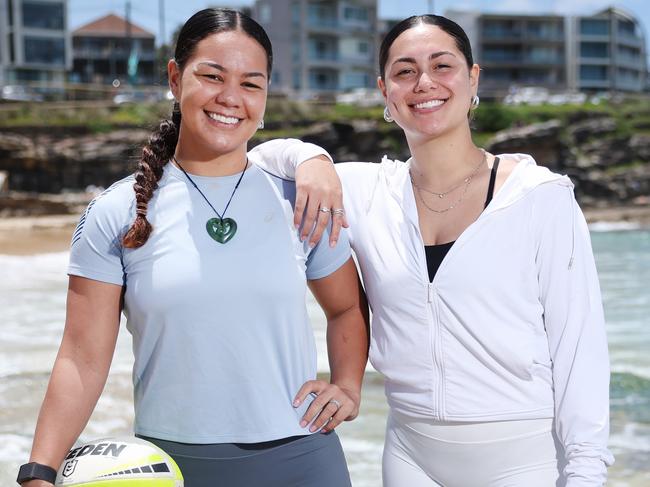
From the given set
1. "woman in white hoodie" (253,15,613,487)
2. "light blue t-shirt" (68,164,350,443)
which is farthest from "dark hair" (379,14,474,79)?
"light blue t-shirt" (68,164,350,443)

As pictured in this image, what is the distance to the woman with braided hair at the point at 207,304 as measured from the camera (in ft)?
6.97

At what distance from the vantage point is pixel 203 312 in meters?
2.11

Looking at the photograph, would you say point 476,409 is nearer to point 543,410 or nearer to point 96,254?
point 543,410

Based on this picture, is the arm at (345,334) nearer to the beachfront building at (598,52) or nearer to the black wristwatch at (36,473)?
the black wristwatch at (36,473)

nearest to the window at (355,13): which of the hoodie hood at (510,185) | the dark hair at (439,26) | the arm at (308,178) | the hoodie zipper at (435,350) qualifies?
the dark hair at (439,26)

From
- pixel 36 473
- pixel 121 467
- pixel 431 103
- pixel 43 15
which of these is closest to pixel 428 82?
pixel 431 103

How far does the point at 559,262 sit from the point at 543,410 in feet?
1.38

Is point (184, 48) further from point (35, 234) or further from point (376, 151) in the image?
point (376, 151)

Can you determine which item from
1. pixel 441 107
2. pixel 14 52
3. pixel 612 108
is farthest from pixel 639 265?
pixel 14 52

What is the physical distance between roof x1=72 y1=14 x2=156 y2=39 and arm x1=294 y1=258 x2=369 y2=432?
224 feet

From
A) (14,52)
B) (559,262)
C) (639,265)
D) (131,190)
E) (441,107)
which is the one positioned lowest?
(639,265)

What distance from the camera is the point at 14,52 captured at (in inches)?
2109

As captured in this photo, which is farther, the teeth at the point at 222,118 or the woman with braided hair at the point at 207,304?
the teeth at the point at 222,118

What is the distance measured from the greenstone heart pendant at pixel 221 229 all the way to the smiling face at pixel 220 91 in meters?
0.20
